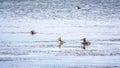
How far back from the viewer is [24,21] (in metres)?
53.9

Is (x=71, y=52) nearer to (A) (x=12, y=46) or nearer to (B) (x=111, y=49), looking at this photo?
(B) (x=111, y=49)

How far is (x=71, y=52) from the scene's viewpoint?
102 ft

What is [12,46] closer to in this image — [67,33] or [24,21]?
[67,33]

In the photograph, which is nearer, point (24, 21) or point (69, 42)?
point (69, 42)

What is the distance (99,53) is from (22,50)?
5.08 m

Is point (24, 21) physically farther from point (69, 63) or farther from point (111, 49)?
point (69, 63)

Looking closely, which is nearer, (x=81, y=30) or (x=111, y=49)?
(x=111, y=49)

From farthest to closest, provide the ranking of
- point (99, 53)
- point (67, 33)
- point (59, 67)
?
point (67, 33) < point (99, 53) < point (59, 67)

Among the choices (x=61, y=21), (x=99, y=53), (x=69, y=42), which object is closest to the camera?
(x=99, y=53)

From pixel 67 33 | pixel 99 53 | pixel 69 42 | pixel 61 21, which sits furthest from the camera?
pixel 61 21

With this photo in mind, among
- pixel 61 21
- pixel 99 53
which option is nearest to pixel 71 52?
pixel 99 53

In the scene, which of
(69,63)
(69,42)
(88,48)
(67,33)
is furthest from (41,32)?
(69,63)

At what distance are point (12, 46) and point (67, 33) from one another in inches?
337

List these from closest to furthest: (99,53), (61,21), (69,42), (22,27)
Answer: (99,53), (69,42), (22,27), (61,21)
